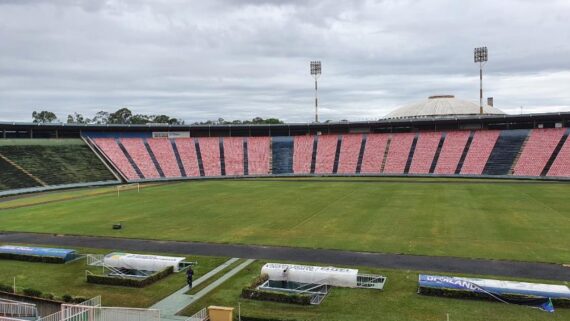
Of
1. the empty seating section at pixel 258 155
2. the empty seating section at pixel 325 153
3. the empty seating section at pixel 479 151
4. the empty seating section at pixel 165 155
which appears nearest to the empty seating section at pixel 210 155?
the empty seating section at pixel 165 155

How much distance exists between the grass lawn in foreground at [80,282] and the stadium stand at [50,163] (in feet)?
162

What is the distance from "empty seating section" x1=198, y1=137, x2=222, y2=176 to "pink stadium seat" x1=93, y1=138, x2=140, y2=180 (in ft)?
48.1

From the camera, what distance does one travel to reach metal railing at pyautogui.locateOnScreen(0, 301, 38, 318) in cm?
2142

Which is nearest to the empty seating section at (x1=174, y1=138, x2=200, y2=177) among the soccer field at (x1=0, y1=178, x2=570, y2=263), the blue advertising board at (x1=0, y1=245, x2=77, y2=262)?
the soccer field at (x1=0, y1=178, x2=570, y2=263)

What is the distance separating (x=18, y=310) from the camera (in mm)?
21547

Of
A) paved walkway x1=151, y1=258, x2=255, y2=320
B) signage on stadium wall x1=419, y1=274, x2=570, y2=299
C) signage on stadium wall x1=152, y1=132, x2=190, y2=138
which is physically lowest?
paved walkway x1=151, y1=258, x2=255, y2=320

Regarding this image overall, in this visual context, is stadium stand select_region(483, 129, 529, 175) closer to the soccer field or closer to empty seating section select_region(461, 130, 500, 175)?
empty seating section select_region(461, 130, 500, 175)

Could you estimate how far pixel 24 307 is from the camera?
71.1ft

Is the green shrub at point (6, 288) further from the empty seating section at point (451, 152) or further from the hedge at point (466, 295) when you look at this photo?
the empty seating section at point (451, 152)

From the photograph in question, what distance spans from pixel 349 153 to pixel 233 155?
25747mm

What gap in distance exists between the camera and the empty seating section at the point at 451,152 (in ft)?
280

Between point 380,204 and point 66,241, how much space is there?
31944 mm

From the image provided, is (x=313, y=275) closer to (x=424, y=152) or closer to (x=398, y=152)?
(x=424, y=152)

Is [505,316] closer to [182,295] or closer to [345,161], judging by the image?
[182,295]
